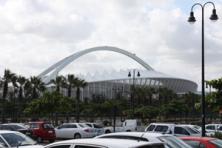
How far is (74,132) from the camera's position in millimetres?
40062

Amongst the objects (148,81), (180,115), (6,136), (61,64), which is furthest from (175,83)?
(6,136)

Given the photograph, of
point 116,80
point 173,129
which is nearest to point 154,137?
point 173,129

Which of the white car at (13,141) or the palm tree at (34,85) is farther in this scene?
the palm tree at (34,85)

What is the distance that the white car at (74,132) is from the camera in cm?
3978

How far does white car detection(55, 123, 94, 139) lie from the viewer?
39.8 metres

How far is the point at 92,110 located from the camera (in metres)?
86.6

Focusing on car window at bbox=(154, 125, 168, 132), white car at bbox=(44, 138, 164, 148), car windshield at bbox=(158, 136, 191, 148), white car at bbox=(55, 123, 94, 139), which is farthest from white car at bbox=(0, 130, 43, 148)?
white car at bbox=(55, 123, 94, 139)

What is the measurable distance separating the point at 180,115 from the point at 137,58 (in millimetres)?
68693

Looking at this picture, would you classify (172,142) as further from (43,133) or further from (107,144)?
(43,133)

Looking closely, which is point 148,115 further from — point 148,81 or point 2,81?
point 148,81

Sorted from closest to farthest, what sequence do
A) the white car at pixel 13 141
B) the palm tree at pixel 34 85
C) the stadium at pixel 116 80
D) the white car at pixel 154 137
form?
1. the white car at pixel 154 137
2. the white car at pixel 13 141
3. the palm tree at pixel 34 85
4. the stadium at pixel 116 80

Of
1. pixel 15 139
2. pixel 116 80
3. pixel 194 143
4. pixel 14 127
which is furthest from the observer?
pixel 116 80

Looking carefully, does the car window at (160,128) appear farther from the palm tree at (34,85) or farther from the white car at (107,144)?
the palm tree at (34,85)

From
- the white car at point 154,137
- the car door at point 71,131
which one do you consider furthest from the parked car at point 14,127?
the white car at point 154,137
